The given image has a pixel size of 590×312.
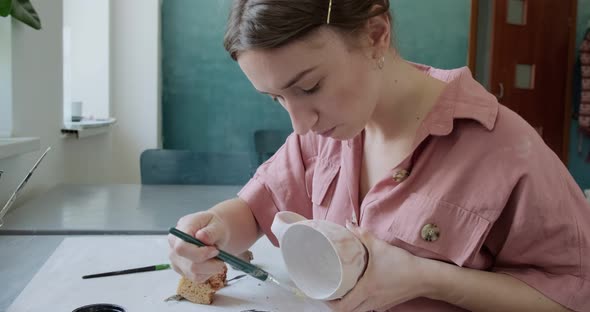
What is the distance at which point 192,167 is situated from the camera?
6.84 ft

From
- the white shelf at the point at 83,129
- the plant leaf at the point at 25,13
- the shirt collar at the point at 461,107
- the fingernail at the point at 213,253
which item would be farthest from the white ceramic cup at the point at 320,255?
the white shelf at the point at 83,129

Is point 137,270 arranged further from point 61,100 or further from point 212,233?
point 61,100

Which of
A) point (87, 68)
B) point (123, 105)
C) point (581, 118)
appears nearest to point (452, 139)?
point (87, 68)

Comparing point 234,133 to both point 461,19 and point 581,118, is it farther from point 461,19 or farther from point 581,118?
point 581,118

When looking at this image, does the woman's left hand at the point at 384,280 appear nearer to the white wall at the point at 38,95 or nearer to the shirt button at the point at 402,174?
the shirt button at the point at 402,174

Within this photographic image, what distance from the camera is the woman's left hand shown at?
0.67 metres

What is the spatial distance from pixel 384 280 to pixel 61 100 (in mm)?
1661

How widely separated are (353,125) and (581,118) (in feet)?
11.9

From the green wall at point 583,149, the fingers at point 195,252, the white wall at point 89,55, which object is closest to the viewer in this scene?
the fingers at point 195,252

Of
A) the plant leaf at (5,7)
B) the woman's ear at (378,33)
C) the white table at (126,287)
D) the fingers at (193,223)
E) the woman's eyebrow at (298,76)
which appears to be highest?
the plant leaf at (5,7)

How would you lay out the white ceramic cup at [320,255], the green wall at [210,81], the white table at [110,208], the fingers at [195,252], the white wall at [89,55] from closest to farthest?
the white ceramic cup at [320,255]
the fingers at [195,252]
the white table at [110,208]
the white wall at [89,55]
the green wall at [210,81]

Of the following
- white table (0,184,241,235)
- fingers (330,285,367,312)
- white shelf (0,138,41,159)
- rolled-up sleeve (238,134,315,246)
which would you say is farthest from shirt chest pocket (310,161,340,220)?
white shelf (0,138,41,159)

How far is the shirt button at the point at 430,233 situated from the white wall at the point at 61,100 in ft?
3.63

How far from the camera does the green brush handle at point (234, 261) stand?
710 mm
